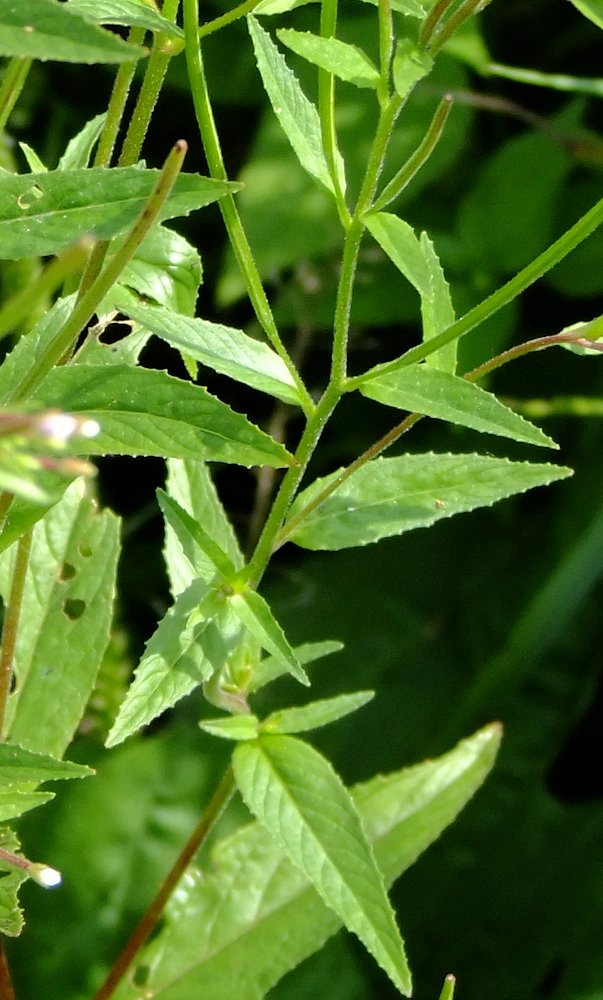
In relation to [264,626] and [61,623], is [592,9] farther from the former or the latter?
[61,623]

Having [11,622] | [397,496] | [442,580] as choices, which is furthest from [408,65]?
[442,580]

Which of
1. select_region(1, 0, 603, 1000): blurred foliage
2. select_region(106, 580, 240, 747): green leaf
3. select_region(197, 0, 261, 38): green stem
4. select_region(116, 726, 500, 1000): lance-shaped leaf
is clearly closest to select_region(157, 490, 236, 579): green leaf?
select_region(106, 580, 240, 747): green leaf

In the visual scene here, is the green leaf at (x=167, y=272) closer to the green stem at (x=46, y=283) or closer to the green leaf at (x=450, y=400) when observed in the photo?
the green leaf at (x=450, y=400)

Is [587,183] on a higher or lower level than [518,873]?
higher

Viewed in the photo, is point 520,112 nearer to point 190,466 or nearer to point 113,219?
point 190,466

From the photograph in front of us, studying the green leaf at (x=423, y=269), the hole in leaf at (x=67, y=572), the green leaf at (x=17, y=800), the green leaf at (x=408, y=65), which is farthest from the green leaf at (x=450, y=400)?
the hole in leaf at (x=67, y=572)

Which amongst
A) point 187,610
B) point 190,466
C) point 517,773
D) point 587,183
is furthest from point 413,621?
point 187,610
